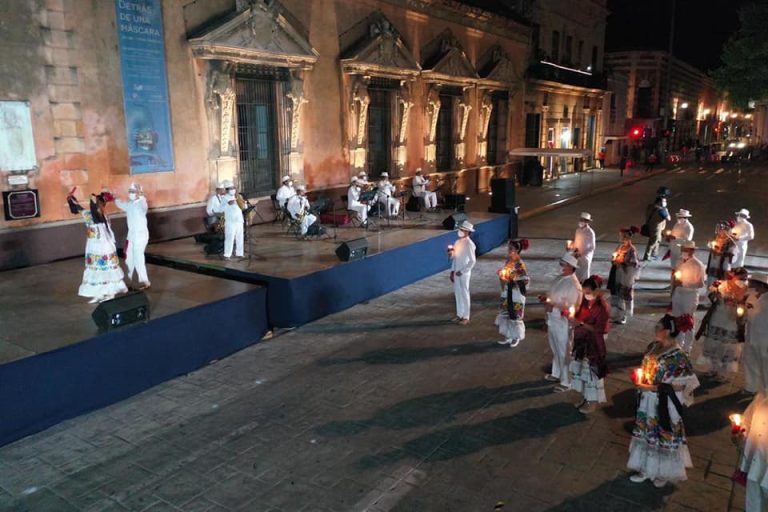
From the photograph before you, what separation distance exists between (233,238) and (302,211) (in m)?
2.64

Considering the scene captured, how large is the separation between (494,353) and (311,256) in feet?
15.0

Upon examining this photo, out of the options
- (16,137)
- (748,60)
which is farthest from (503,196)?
(748,60)

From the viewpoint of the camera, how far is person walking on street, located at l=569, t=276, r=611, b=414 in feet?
23.1

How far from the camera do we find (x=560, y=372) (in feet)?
26.7

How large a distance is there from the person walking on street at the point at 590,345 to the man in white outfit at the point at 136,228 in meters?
6.82

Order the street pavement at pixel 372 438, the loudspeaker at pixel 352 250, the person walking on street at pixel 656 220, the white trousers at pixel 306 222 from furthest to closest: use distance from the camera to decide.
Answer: the person walking on street at pixel 656 220 < the white trousers at pixel 306 222 < the loudspeaker at pixel 352 250 < the street pavement at pixel 372 438

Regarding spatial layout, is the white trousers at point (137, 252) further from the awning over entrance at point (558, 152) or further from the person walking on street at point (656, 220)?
the awning over entrance at point (558, 152)

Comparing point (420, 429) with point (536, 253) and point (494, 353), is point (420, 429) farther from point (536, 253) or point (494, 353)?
point (536, 253)

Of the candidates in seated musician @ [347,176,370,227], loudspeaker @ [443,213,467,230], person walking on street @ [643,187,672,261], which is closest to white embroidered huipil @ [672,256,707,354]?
person walking on street @ [643,187,672,261]

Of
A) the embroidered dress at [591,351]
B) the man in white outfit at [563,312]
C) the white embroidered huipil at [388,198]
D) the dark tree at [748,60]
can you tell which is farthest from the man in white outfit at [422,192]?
the dark tree at [748,60]

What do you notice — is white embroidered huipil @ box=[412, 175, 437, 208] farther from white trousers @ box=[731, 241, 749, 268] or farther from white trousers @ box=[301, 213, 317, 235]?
white trousers @ box=[731, 241, 749, 268]

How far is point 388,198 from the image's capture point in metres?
17.6

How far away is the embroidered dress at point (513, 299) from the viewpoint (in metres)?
9.23

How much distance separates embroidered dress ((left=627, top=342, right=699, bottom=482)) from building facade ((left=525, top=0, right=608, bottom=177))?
2742 cm
